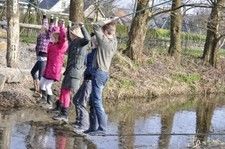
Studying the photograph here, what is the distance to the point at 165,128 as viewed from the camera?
12.6m

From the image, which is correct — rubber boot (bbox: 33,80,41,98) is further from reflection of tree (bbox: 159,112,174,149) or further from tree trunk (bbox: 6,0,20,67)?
reflection of tree (bbox: 159,112,174,149)

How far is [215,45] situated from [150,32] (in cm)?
635

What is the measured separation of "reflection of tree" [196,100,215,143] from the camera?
38.1ft

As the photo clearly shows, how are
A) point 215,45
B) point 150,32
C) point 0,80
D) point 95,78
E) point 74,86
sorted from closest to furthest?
point 95,78
point 74,86
point 0,80
point 215,45
point 150,32

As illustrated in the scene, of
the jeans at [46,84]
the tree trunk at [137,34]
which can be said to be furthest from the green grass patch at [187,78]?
the jeans at [46,84]

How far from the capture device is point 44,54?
12789mm

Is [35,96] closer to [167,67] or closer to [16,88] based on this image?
[16,88]

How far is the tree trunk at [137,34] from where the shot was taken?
72.8ft

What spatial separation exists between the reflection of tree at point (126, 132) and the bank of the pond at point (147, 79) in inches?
85.3

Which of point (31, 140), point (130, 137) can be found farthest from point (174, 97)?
point (31, 140)

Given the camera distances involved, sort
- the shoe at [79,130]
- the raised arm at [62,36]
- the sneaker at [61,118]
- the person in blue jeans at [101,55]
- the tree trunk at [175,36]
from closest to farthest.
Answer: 1. the person in blue jeans at [101,55]
2. the shoe at [79,130]
3. the sneaker at [61,118]
4. the raised arm at [62,36]
5. the tree trunk at [175,36]

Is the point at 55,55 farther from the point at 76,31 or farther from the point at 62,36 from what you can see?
the point at 76,31

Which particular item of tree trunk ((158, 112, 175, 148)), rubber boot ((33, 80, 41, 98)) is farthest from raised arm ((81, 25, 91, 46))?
rubber boot ((33, 80, 41, 98))

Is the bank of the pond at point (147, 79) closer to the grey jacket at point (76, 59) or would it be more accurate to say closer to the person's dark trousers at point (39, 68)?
the person's dark trousers at point (39, 68)
